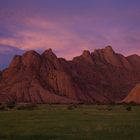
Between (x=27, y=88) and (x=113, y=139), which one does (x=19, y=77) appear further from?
(x=113, y=139)

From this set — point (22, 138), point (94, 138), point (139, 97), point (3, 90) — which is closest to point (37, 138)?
point (22, 138)

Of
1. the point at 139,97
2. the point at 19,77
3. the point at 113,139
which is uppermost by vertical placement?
the point at 19,77

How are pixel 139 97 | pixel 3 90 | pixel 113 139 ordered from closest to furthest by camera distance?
1. pixel 113 139
2. pixel 139 97
3. pixel 3 90

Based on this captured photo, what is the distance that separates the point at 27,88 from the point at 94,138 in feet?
530

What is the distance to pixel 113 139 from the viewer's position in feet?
78.9

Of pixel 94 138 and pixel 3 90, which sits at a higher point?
pixel 3 90

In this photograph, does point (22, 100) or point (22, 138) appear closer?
point (22, 138)

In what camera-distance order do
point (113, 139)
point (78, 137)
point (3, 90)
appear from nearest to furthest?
point (113, 139)
point (78, 137)
point (3, 90)

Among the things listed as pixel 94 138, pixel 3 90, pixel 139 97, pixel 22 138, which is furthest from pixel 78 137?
pixel 3 90

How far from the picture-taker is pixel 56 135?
27094mm

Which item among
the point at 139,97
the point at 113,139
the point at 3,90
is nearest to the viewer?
the point at 113,139

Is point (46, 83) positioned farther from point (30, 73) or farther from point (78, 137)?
point (78, 137)

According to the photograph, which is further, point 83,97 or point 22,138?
point 83,97

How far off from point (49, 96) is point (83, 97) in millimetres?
20584
